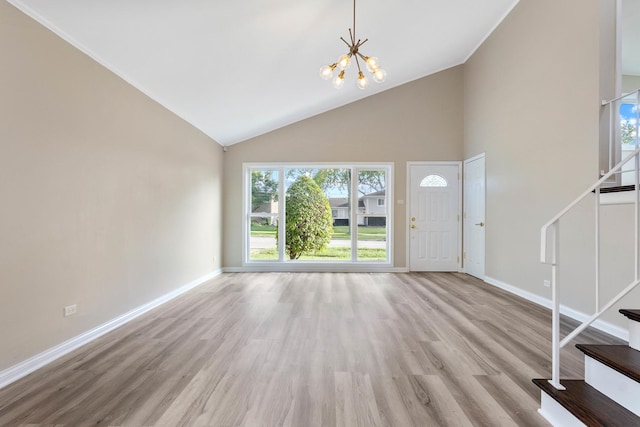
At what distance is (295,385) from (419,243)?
4.40m

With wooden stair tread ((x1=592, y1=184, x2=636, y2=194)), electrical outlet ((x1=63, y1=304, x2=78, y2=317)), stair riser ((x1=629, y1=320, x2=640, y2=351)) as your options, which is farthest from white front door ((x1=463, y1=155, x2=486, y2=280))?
electrical outlet ((x1=63, y1=304, x2=78, y2=317))

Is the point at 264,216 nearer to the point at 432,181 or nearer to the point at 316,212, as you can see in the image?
the point at 316,212

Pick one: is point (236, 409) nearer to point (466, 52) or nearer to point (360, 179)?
point (360, 179)

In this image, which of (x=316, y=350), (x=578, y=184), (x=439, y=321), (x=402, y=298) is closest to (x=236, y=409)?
(x=316, y=350)

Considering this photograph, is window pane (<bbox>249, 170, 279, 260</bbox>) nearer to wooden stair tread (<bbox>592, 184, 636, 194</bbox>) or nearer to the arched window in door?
the arched window in door

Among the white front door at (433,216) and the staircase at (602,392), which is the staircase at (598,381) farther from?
the white front door at (433,216)

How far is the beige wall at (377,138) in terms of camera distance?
5.68m

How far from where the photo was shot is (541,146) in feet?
12.0

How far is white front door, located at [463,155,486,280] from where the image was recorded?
502 cm

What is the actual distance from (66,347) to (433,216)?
5.57m

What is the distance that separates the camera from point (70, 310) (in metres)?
2.39

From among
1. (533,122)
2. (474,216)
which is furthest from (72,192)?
(474,216)

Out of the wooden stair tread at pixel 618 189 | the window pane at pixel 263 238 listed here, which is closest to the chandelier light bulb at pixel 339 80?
the wooden stair tread at pixel 618 189

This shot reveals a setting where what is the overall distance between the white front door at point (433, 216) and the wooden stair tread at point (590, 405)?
4139mm
